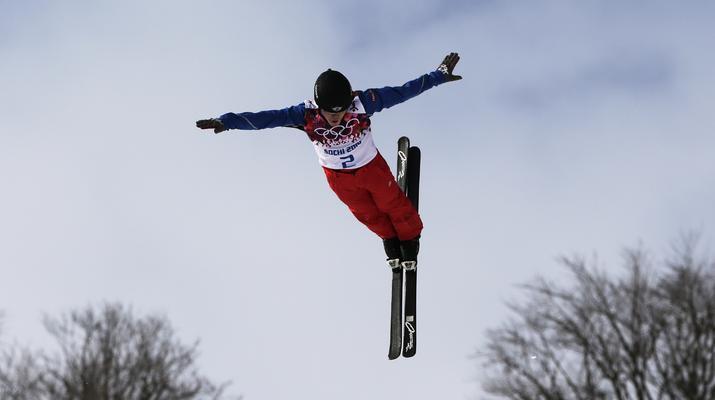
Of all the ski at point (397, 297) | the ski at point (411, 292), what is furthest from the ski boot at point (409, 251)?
the ski at point (397, 297)

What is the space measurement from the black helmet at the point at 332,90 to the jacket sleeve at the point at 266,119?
321 millimetres

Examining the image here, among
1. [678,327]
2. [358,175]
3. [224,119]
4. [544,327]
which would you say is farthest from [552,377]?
[224,119]

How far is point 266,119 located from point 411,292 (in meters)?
2.78

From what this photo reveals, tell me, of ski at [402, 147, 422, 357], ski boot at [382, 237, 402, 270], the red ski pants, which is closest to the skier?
the red ski pants

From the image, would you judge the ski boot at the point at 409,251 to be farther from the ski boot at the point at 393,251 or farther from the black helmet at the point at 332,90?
the black helmet at the point at 332,90

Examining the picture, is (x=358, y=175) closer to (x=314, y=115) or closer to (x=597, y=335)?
(x=314, y=115)

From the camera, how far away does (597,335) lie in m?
20.2

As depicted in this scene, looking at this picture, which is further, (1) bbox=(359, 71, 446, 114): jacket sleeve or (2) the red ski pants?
(2) the red ski pants

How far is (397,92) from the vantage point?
23.9 feet

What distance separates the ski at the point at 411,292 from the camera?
8.65 meters

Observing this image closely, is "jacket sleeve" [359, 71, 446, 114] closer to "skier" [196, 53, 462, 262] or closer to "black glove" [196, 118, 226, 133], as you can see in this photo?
"skier" [196, 53, 462, 262]

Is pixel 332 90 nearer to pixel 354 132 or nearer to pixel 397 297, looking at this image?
pixel 354 132

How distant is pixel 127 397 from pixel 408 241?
1782cm

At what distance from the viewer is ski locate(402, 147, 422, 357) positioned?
8648 mm
